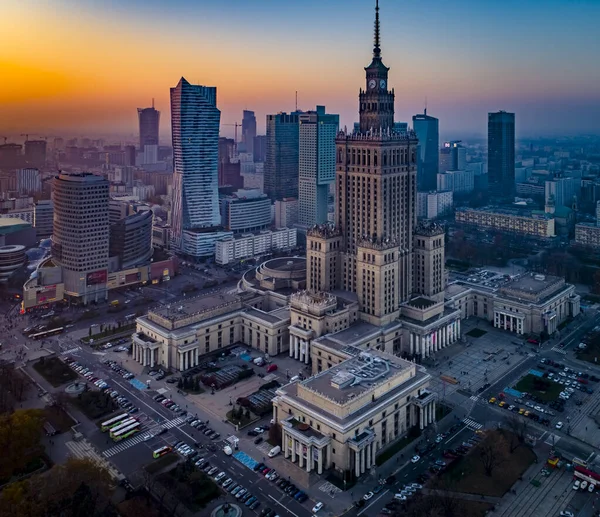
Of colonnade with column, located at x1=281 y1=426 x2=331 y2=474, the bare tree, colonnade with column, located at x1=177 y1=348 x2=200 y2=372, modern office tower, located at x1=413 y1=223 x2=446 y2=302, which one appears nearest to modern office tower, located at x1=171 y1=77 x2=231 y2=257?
colonnade with column, located at x1=177 y1=348 x2=200 y2=372

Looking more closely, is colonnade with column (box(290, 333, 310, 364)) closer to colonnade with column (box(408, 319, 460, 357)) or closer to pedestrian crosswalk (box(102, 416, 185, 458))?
→ colonnade with column (box(408, 319, 460, 357))

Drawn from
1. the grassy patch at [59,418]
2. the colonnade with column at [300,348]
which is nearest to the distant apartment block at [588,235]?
the colonnade with column at [300,348]

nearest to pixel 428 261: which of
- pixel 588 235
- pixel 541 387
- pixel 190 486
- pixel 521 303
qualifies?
pixel 521 303

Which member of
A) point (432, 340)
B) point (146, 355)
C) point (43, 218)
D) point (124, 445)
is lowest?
point (124, 445)

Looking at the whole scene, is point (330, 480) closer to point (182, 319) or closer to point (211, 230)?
point (182, 319)

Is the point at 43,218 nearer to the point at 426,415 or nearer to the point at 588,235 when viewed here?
the point at 426,415

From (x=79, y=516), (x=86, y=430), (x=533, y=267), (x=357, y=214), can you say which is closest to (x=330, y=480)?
(x=79, y=516)
